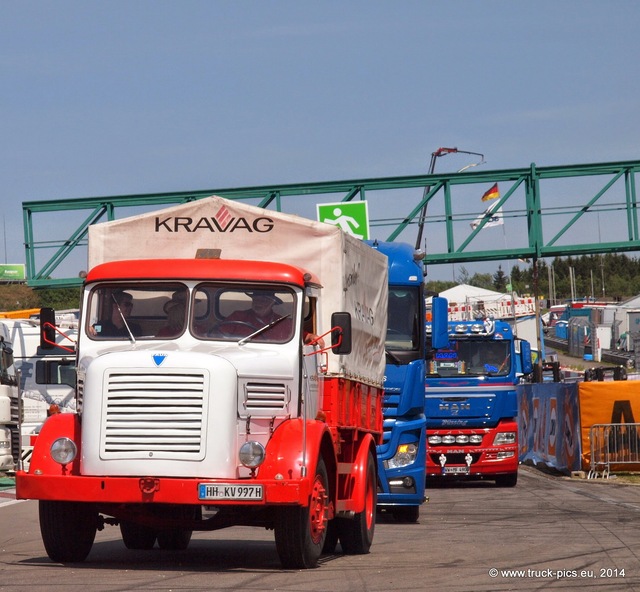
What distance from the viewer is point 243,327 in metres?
11.1

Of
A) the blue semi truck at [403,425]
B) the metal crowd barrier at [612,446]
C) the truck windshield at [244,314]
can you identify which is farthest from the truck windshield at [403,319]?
the metal crowd barrier at [612,446]

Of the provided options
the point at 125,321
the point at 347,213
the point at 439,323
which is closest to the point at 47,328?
A: the point at 125,321

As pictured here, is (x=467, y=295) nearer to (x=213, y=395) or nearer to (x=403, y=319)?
(x=403, y=319)

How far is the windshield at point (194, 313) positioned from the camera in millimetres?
11078

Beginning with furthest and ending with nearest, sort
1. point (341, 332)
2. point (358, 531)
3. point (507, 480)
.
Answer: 1. point (507, 480)
2. point (358, 531)
3. point (341, 332)

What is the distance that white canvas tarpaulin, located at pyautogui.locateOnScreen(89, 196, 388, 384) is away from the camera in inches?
483

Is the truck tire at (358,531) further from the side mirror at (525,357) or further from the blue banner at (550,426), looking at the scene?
the blue banner at (550,426)

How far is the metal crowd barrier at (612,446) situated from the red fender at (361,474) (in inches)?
565

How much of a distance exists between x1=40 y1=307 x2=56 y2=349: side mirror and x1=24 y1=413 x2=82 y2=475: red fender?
886 millimetres

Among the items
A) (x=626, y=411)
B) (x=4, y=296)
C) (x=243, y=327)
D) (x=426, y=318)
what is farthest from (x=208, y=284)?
(x=4, y=296)

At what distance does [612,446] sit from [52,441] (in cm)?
1746

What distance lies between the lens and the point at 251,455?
10.2 metres

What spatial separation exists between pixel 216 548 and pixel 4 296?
150 metres

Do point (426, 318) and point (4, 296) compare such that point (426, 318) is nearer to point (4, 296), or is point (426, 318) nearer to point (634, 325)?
point (634, 325)
